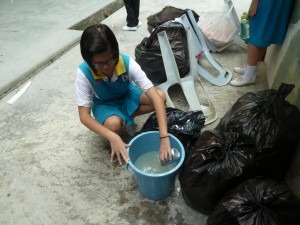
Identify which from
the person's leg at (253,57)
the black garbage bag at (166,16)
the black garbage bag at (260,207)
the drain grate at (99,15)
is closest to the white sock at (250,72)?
the person's leg at (253,57)

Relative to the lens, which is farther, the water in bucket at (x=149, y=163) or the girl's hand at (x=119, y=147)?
the water in bucket at (x=149, y=163)

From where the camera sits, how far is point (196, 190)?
1.23 m

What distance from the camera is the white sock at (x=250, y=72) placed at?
6.86 feet

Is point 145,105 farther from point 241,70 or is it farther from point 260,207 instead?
point 241,70

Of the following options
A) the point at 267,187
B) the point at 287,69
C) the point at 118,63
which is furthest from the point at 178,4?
the point at 267,187

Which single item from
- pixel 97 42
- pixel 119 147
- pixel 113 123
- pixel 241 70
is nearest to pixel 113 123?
pixel 113 123

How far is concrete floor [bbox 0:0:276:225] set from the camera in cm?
135

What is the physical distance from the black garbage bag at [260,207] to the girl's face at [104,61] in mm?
772

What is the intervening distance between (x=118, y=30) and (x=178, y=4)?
1.07 metres

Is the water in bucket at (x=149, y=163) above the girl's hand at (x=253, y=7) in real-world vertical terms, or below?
below

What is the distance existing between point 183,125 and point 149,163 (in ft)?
0.93

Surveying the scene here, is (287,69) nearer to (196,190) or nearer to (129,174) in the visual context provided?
(196,190)

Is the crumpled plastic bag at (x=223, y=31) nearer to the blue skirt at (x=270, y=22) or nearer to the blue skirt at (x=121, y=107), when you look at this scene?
the blue skirt at (x=270, y=22)

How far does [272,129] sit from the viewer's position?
1254 millimetres
